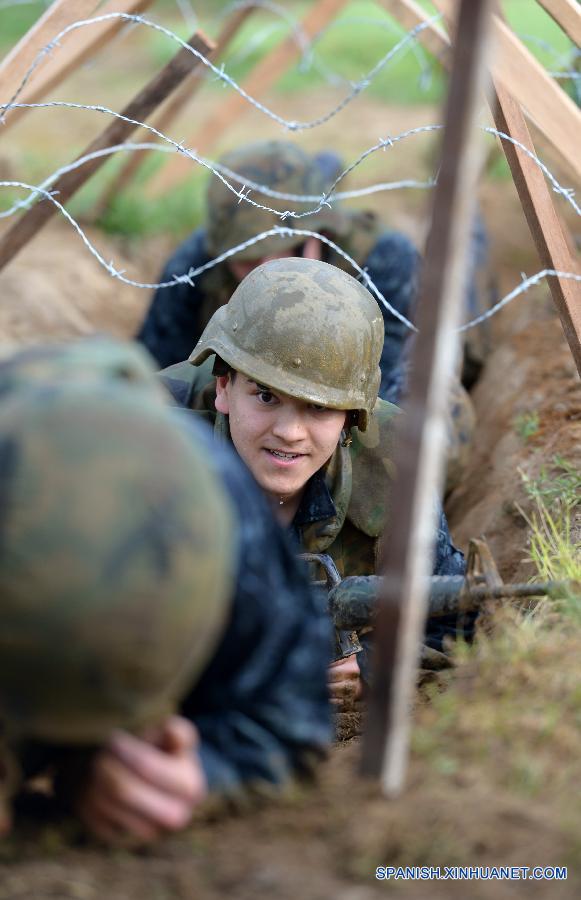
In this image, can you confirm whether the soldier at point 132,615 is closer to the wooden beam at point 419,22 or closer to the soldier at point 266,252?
the wooden beam at point 419,22

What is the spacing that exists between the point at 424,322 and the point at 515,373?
13.6 feet

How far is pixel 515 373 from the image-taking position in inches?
255

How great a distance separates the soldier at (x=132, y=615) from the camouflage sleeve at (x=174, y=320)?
433cm

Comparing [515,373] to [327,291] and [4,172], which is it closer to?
[327,291]

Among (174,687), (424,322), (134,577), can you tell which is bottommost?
(174,687)

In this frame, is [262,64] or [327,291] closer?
[327,291]

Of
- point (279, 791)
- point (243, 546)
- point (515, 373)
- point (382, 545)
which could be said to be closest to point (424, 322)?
point (243, 546)

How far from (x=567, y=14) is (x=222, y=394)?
161 centimetres

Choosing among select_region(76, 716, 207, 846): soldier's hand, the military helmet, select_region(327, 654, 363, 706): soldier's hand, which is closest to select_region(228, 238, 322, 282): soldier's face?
select_region(327, 654, 363, 706): soldier's hand

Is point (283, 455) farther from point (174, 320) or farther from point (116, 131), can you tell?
point (174, 320)

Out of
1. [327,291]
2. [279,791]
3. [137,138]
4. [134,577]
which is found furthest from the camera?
[137,138]

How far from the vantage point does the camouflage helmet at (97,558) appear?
2.15 meters

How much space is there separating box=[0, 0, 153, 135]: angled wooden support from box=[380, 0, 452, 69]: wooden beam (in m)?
0.86

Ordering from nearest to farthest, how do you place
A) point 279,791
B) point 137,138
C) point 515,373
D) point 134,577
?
point 134,577 → point 279,791 → point 515,373 → point 137,138
